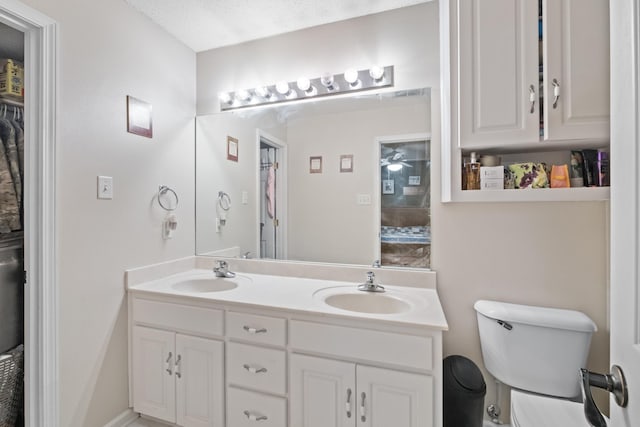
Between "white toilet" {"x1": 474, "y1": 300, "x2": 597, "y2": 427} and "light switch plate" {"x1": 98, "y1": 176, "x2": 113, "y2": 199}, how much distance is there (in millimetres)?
2010

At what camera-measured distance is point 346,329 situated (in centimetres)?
128

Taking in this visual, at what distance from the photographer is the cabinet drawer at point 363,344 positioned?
1.19 metres

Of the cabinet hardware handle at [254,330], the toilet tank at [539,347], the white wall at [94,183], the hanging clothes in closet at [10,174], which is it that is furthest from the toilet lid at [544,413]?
the hanging clothes in closet at [10,174]

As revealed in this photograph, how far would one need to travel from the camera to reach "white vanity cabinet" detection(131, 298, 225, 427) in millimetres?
1489

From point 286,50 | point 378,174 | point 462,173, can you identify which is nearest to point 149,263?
point 378,174

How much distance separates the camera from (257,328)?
141 centimetres

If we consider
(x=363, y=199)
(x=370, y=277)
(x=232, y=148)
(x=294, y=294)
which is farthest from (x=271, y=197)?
(x=370, y=277)

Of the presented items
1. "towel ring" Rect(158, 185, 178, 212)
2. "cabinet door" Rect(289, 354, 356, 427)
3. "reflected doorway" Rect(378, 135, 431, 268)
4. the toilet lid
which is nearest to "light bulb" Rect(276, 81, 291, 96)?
"reflected doorway" Rect(378, 135, 431, 268)

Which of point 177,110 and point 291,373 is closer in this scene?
point 291,373

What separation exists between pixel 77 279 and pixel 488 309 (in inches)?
78.7

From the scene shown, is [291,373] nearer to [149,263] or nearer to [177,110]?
[149,263]

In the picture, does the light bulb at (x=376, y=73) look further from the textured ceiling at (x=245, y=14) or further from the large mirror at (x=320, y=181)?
the textured ceiling at (x=245, y=14)

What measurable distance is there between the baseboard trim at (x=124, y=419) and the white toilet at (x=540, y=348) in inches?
76.7

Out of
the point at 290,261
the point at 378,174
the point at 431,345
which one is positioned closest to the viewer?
the point at 431,345
